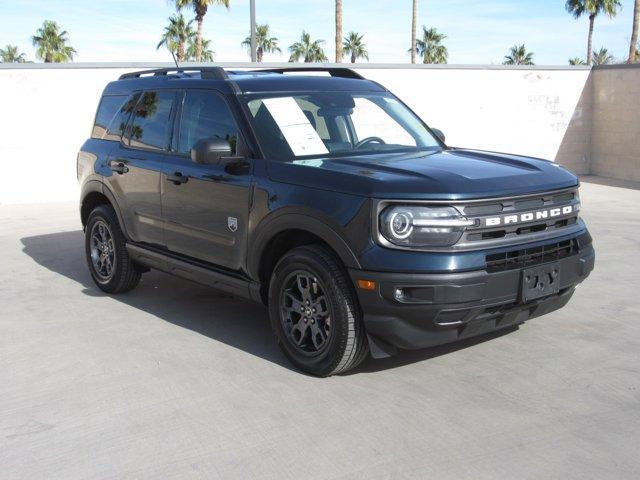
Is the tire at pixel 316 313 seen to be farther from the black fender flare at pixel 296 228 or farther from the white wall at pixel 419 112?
the white wall at pixel 419 112

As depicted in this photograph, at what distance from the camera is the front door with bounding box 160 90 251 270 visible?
5.26m

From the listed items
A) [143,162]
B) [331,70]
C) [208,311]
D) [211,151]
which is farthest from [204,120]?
[208,311]

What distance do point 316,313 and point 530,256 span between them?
1.31 meters

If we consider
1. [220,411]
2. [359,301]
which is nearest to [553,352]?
[359,301]

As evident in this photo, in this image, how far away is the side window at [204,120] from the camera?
5.43 m

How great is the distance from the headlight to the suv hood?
83 millimetres

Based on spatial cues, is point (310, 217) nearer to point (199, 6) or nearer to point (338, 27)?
point (338, 27)

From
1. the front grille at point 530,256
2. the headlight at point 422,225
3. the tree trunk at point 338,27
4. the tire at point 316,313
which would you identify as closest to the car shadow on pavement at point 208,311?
the tire at point 316,313

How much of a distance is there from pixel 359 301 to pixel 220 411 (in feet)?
3.24

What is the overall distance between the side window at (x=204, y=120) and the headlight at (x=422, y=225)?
1.50 m

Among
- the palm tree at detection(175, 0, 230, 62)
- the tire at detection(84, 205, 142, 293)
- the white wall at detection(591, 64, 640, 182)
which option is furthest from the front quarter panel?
the palm tree at detection(175, 0, 230, 62)

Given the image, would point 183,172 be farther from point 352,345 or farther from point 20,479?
point 20,479

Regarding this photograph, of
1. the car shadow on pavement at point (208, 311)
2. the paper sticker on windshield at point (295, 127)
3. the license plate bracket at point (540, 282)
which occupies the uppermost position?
the paper sticker on windshield at point (295, 127)

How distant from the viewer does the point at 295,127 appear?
17.4ft
